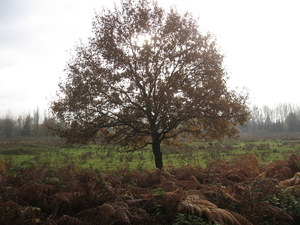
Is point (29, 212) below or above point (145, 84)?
below

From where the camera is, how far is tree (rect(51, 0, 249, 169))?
10430 mm

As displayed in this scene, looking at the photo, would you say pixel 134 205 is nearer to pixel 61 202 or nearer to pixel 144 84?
pixel 61 202

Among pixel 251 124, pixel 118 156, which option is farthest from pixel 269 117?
pixel 118 156

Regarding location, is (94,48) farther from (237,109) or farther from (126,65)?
(237,109)

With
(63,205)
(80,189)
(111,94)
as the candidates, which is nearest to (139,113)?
(111,94)

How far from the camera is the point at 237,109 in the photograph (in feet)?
33.7

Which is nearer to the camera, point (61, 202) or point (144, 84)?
point (61, 202)

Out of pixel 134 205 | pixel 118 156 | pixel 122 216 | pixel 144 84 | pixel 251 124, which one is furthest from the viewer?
pixel 251 124

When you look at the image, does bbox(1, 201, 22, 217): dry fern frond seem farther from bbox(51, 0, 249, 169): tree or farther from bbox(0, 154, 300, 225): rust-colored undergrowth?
bbox(51, 0, 249, 169): tree

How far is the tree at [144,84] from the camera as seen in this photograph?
411 inches

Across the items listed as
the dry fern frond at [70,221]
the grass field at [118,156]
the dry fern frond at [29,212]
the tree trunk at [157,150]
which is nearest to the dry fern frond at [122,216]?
the dry fern frond at [70,221]

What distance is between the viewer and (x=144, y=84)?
1096cm

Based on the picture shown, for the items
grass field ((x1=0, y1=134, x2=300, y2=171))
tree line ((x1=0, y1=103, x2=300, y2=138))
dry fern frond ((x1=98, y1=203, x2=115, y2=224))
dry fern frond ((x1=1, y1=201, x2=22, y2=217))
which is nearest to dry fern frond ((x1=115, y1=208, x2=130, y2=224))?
dry fern frond ((x1=98, y1=203, x2=115, y2=224))

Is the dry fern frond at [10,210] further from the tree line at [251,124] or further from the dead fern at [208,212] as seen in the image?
the tree line at [251,124]
